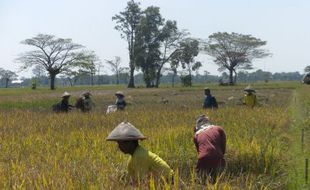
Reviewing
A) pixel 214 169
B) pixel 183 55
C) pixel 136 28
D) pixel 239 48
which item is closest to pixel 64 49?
pixel 136 28

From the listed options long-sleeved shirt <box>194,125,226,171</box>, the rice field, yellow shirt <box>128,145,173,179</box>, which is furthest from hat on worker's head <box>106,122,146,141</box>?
long-sleeved shirt <box>194,125,226,171</box>

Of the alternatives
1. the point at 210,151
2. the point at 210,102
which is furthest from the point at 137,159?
the point at 210,102

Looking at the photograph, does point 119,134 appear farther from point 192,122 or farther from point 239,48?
point 239,48

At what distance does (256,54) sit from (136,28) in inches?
887

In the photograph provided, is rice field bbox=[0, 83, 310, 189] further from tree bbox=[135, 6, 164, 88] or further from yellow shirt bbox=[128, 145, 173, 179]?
tree bbox=[135, 6, 164, 88]

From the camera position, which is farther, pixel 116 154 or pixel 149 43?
pixel 149 43

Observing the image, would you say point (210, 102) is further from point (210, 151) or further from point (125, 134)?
point (125, 134)

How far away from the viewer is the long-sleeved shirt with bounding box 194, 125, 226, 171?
6.14 m

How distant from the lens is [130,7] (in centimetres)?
6288

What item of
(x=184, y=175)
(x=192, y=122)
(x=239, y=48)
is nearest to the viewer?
(x=184, y=175)

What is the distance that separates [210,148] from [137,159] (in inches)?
63.6

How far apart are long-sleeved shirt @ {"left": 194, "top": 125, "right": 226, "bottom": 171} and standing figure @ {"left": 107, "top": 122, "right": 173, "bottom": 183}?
4.52 ft

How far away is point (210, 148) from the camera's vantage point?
6.20 metres

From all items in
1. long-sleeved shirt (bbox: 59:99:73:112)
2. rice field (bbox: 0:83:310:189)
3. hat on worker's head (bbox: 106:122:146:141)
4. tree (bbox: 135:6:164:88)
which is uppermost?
tree (bbox: 135:6:164:88)
